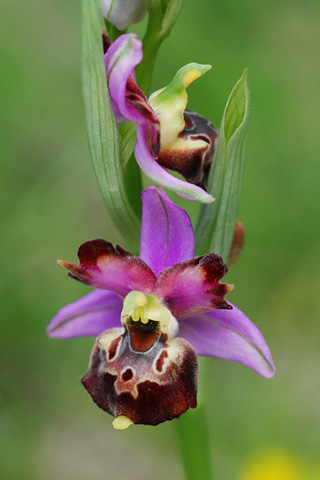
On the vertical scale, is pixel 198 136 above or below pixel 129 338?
above

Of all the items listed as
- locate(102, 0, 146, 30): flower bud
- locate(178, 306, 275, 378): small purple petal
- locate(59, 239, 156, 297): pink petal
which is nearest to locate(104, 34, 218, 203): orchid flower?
locate(102, 0, 146, 30): flower bud

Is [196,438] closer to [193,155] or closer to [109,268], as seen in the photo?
[109,268]

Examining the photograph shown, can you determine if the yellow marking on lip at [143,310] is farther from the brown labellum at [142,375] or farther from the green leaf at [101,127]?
the green leaf at [101,127]

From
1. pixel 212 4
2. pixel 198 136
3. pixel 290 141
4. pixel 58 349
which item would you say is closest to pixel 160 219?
pixel 198 136

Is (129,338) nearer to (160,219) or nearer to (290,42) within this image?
(160,219)

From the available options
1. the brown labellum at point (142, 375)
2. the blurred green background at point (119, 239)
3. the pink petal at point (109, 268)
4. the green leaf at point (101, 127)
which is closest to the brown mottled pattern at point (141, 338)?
the brown labellum at point (142, 375)

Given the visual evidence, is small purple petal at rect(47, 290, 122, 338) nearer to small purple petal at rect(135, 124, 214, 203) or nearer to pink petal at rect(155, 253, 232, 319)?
pink petal at rect(155, 253, 232, 319)
